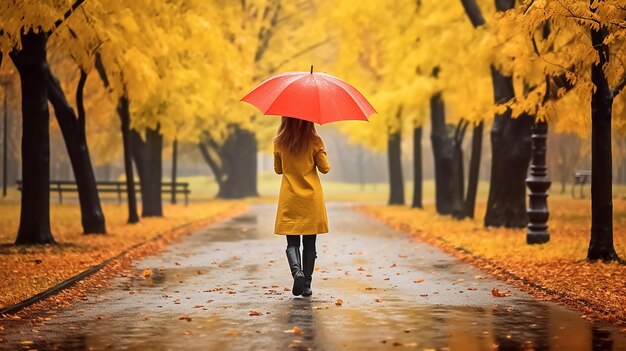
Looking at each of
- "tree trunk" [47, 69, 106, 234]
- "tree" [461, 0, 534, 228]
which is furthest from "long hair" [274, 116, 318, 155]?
"tree" [461, 0, 534, 228]

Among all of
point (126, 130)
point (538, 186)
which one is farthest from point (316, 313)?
point (126, 130)

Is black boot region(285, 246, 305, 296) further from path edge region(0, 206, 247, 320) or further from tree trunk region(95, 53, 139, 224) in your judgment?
tree trunk region(95, 53, 139, 224)

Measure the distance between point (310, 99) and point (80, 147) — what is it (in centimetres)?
1165

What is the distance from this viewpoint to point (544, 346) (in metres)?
8.30

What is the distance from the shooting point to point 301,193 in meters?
11.1

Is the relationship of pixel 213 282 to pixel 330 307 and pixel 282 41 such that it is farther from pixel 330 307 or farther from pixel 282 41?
pixel 282 41

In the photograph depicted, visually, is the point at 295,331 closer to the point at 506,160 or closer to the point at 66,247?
the point at 66,247

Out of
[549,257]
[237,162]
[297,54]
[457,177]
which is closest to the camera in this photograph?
[549,257]

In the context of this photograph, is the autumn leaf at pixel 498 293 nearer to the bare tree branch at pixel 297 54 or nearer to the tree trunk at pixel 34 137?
the tree trunk at pixel 34 137

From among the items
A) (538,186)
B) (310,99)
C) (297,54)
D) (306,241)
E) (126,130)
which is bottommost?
(306,241)

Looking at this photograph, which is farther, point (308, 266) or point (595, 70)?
point (595, 70)

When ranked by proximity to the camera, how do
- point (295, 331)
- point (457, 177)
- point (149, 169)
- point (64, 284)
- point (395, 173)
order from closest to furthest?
point (295, 331), point (64, 284), point (149, 169), point (457, 177), point (395, 173)

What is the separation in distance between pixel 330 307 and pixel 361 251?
7696 mm

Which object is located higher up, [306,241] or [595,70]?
[595,70]
